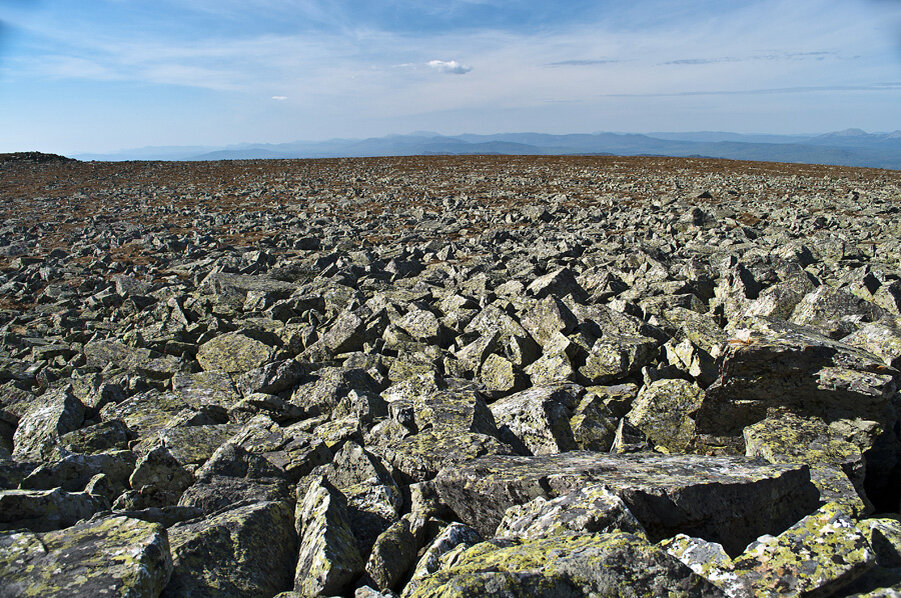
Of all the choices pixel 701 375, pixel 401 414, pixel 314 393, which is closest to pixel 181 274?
pixel 314 393

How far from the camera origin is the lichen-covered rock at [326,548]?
4.38 metres

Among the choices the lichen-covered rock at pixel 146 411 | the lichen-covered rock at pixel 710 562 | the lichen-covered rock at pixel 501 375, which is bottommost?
the lichen-covered rock at pixel 146 411

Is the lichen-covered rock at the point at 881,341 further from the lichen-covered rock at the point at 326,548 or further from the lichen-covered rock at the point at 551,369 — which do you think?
the lichen-covered rock at the point at 326,548

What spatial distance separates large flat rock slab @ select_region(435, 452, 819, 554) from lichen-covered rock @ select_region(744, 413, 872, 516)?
1.63 ft

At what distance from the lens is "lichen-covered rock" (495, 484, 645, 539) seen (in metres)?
3.94

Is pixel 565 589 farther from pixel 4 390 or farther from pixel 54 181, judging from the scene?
pixel 54 181

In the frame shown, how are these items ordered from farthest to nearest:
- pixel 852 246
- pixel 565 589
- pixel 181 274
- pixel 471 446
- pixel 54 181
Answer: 1. pixel 54 181
2. pixel 181 274
3. pixel 852 246
4. pixel 471 446
5. pixel 565 589

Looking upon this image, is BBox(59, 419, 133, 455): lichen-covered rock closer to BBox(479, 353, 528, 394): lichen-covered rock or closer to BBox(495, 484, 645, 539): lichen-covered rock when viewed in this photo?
BBox(479, 353, 528, 394): lichen-covered rock

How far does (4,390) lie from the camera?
9500mm

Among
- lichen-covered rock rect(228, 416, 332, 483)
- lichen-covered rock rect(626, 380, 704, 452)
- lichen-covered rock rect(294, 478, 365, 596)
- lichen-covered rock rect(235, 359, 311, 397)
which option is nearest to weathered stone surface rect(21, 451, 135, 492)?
lichen-covered rock rect(228, 416, 332, 483)

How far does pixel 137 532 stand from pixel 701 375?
736cm

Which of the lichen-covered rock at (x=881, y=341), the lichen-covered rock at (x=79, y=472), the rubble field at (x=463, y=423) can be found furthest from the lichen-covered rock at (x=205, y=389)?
the lichen-covered rock at (x=881, y=341)

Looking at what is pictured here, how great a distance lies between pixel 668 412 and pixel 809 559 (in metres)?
3.56

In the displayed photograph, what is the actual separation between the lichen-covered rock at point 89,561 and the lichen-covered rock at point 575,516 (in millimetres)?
2746
